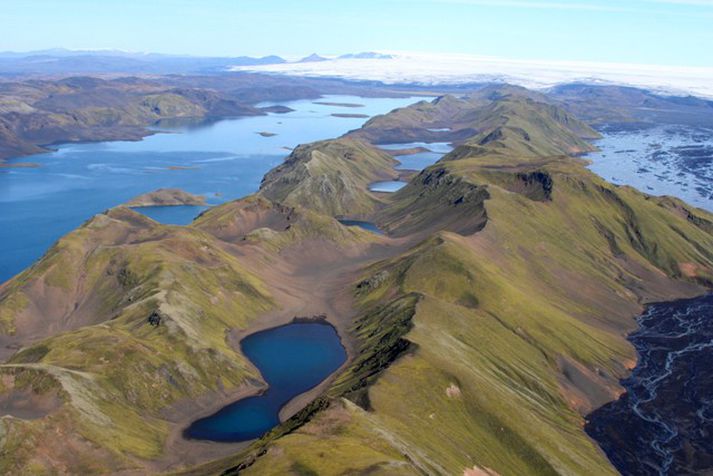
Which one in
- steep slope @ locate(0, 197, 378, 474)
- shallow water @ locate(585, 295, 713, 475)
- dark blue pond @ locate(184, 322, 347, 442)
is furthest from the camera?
shallow water @ locate(585, 295, 713, 475)

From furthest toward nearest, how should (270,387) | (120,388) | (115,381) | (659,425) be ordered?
(270,387), (659,425), (115,381), (120,388)

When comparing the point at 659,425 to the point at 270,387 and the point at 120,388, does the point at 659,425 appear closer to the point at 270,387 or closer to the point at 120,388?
the point at 270,387

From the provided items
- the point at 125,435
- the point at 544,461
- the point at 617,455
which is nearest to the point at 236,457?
the point at 125,435

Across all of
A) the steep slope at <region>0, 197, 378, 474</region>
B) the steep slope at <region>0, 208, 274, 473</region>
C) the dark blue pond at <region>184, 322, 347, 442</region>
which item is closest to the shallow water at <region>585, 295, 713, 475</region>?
the dark blue pond at <region>184, 322, 347, 442</region>

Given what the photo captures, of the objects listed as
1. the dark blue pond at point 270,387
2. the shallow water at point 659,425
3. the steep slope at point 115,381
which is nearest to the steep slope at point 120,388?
the steep slope at point 115,381


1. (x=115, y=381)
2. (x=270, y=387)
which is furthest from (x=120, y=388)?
(x=270, y=387)

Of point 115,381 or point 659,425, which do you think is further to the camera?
point 659,425

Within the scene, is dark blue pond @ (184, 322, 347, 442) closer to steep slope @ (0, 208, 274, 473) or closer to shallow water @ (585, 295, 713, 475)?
steep slope @ (0, 208, 274, 473)

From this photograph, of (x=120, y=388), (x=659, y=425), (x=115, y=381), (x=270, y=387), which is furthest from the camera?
(x=270, y=387)
